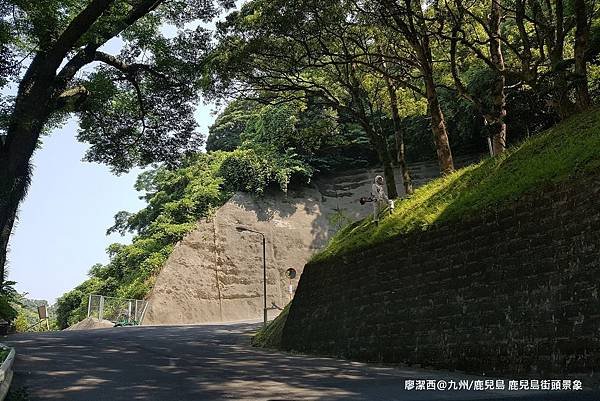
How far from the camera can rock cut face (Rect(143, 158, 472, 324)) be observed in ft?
119

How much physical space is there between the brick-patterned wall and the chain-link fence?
899 inches

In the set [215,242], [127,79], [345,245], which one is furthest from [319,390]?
[215,242]

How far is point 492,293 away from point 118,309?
29.7 m

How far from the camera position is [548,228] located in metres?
9.03

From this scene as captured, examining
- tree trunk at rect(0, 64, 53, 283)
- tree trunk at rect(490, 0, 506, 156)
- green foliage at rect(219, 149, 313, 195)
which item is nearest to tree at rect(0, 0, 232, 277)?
tree trunk at rect(0, 64, 53, 283)

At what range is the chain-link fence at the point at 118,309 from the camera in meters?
33.7

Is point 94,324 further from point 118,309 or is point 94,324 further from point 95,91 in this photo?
point 95,91

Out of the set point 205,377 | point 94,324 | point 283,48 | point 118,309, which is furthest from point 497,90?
point 118,309

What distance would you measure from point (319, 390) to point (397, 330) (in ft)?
12.9

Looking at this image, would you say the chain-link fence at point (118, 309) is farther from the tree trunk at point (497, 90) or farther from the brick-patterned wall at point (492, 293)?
the tree trunk at point (497, 90)

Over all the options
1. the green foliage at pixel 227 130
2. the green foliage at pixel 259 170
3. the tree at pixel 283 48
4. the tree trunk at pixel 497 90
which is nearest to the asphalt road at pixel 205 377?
the tree trunk at pixel 497 90

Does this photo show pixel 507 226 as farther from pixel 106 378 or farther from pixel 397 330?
pixel 106 378

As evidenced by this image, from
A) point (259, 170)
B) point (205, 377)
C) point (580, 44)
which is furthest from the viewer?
point (259, 170)

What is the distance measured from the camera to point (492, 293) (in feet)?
31.6
